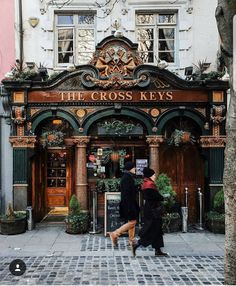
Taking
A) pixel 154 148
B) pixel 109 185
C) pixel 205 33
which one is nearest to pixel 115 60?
pixel 154 148

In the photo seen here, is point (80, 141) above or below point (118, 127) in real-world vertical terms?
below

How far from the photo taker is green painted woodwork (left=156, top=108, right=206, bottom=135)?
11164 millimetres

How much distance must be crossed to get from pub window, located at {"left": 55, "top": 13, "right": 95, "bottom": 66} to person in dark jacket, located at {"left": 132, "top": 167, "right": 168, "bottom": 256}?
17.6ft

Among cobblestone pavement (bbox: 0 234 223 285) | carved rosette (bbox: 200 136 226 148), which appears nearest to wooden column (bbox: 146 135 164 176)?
carved rosette (bbox: 200 136 226 148)

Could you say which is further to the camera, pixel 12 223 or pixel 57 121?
pixel 57 121

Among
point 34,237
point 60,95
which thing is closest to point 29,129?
point 60,95

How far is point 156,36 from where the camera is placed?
39.6 feet

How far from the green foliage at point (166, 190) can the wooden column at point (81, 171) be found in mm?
2087

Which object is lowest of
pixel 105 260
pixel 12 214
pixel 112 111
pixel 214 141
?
pixel 105 260

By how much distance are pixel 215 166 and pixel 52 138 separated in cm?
464

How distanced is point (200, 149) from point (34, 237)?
17.2ft

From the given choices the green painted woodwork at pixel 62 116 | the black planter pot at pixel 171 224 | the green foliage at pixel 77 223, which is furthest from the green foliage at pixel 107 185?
the green painted woodwork at pixel 62 116

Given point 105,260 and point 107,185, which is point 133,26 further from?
point 105,260

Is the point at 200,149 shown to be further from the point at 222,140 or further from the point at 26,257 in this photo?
the point at 26,257
